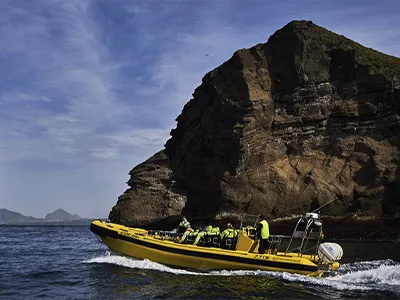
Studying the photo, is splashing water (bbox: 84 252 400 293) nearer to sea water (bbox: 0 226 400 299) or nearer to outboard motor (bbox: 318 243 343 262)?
sea water (bbox: 0 226 400 299)

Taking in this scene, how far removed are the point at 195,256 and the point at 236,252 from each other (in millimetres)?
1754

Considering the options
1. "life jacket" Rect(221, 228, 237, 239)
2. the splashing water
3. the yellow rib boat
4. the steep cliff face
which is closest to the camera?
the splashing water

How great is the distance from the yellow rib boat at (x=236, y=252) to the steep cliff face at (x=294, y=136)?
18717 millimetres

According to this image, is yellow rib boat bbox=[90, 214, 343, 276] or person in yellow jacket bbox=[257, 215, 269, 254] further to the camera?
person in yellow jacket bbox=[257, 215, 269, 254]

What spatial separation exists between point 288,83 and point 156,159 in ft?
66.2

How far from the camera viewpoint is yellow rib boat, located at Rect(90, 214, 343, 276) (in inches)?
679

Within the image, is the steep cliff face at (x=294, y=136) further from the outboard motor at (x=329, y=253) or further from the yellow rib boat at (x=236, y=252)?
the outboard motor at (x=329, y=253)

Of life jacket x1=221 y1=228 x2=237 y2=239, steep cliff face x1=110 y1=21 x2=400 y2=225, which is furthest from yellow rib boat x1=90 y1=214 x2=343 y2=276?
steep cliff face x1=110 y1=21 x2=400 y2=225

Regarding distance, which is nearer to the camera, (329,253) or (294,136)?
(329,253)

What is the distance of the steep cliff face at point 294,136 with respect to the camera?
3950 cm

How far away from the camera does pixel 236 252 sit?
1867 cm

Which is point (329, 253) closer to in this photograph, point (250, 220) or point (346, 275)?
point (346, 275)

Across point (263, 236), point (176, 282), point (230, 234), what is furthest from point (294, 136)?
point (176, 282)

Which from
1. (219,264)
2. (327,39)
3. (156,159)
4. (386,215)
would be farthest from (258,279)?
(156,159)
